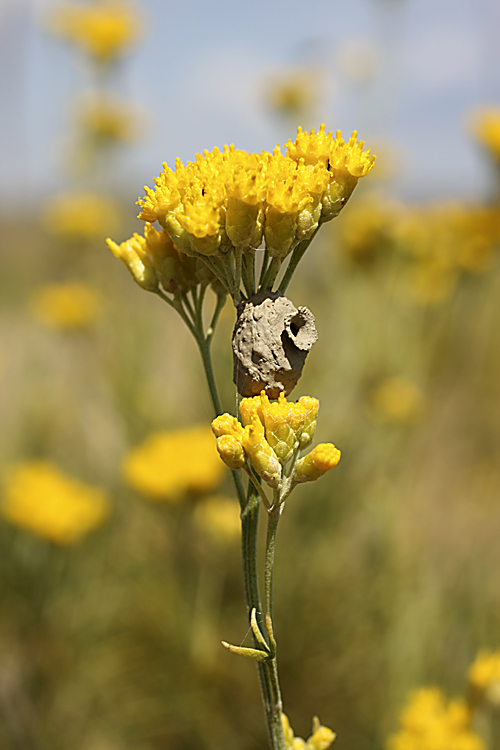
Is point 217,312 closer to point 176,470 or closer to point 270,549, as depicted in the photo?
A: point 270,549

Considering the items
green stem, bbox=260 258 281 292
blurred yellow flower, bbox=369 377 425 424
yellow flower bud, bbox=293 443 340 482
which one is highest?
blurred yellow flower, bbox=369 377 425 424

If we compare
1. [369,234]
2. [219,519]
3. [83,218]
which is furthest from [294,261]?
[83,218]

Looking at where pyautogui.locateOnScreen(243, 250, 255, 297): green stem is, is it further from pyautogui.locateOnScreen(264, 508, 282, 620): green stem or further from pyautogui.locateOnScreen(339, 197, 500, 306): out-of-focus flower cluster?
pyautogui.locateOnScreen(339, 197, 500, 306): out-of-focus flower cluster

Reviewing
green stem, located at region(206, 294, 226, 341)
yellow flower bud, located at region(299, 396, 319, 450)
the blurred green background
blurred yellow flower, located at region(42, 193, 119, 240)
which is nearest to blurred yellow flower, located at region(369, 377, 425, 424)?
the blurred green background

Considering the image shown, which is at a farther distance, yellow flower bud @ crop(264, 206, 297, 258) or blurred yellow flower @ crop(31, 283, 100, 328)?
blurred yellow flower @ crop(31, 283, 100, 328)

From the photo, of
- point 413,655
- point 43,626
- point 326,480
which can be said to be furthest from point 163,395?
point 413,655

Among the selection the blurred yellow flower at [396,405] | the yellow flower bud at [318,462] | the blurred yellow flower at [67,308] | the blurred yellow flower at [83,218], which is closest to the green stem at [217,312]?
the yellow flower bud at [318,462]
